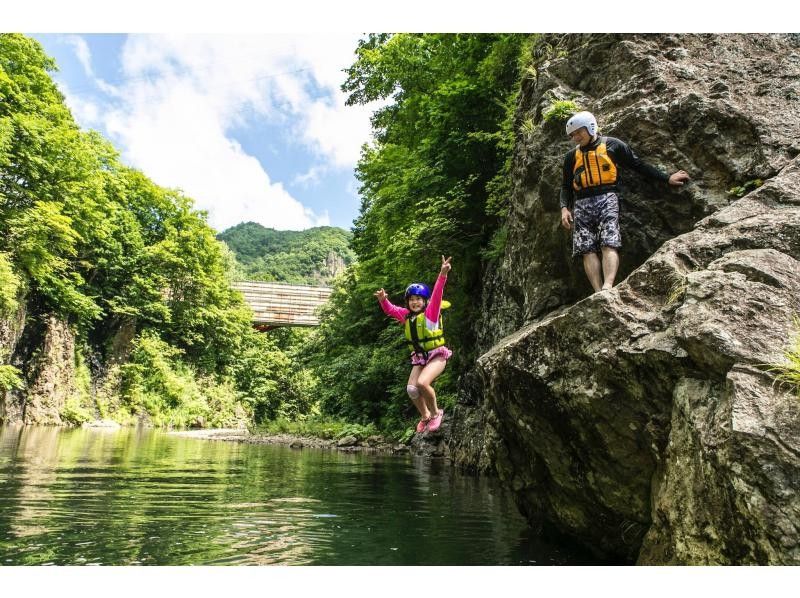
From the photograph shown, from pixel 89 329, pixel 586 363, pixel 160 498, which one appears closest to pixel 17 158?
pixel 89 329

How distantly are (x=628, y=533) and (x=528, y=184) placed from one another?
5.28 m

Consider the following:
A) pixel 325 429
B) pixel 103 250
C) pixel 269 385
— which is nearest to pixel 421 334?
pixel 325 429

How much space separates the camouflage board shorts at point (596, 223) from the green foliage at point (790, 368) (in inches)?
116

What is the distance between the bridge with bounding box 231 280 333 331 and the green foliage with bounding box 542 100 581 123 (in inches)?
1609

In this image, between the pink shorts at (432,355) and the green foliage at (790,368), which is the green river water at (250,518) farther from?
the green foliage at (790,368)

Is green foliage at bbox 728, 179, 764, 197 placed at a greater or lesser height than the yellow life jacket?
greater

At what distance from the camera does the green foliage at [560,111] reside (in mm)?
8391

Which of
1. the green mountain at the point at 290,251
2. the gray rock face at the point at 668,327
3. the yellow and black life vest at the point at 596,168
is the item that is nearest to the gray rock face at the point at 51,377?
the gray rock face at the point at 668,327

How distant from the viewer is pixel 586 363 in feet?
18.1

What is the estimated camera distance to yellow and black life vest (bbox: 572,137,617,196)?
7.08m

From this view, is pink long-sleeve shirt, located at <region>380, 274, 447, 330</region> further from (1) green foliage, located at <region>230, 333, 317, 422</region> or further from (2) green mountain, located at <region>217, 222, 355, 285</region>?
(2) green mountain, located at <region>217, 222, 355, 285</region>

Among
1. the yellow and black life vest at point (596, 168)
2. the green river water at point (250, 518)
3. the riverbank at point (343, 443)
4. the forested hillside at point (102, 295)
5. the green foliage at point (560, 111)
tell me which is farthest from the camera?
the forested hillside at point (102, 295)

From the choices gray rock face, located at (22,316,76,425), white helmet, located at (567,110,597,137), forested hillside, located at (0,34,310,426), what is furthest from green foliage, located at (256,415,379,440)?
white helmet, located at (567,110,597,137)

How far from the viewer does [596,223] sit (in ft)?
23.5
